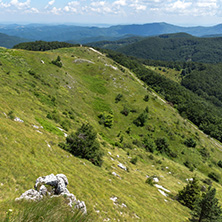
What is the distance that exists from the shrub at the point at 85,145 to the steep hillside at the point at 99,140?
5.68 feet

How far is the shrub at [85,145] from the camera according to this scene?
2384 centimetres

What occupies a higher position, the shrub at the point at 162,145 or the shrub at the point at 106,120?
the shrub at the point at 106,120

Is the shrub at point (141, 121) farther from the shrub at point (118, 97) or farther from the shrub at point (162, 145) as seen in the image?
the shrub at point (118, 97)

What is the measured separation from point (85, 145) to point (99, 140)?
587 inches

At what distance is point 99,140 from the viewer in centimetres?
3916

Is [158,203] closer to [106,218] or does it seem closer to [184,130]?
[106,218]

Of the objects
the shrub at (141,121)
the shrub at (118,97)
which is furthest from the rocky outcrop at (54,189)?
the shrub at (118,97)

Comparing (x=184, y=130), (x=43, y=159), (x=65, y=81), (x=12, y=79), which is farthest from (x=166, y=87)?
(x=43, y=159)

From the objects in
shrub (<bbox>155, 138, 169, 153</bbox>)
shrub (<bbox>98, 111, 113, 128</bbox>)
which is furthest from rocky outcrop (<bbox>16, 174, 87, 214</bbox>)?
shrub (<bbox>155, 138, 169, 153</bbox>)

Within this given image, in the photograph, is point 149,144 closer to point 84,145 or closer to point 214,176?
point 214,176

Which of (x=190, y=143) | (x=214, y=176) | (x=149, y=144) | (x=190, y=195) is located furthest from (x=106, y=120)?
(x=214, y=176)

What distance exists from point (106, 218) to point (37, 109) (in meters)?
27.1

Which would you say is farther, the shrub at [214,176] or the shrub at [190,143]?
the shrub at [190,143]

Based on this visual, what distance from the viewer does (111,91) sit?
7944 centimetres
